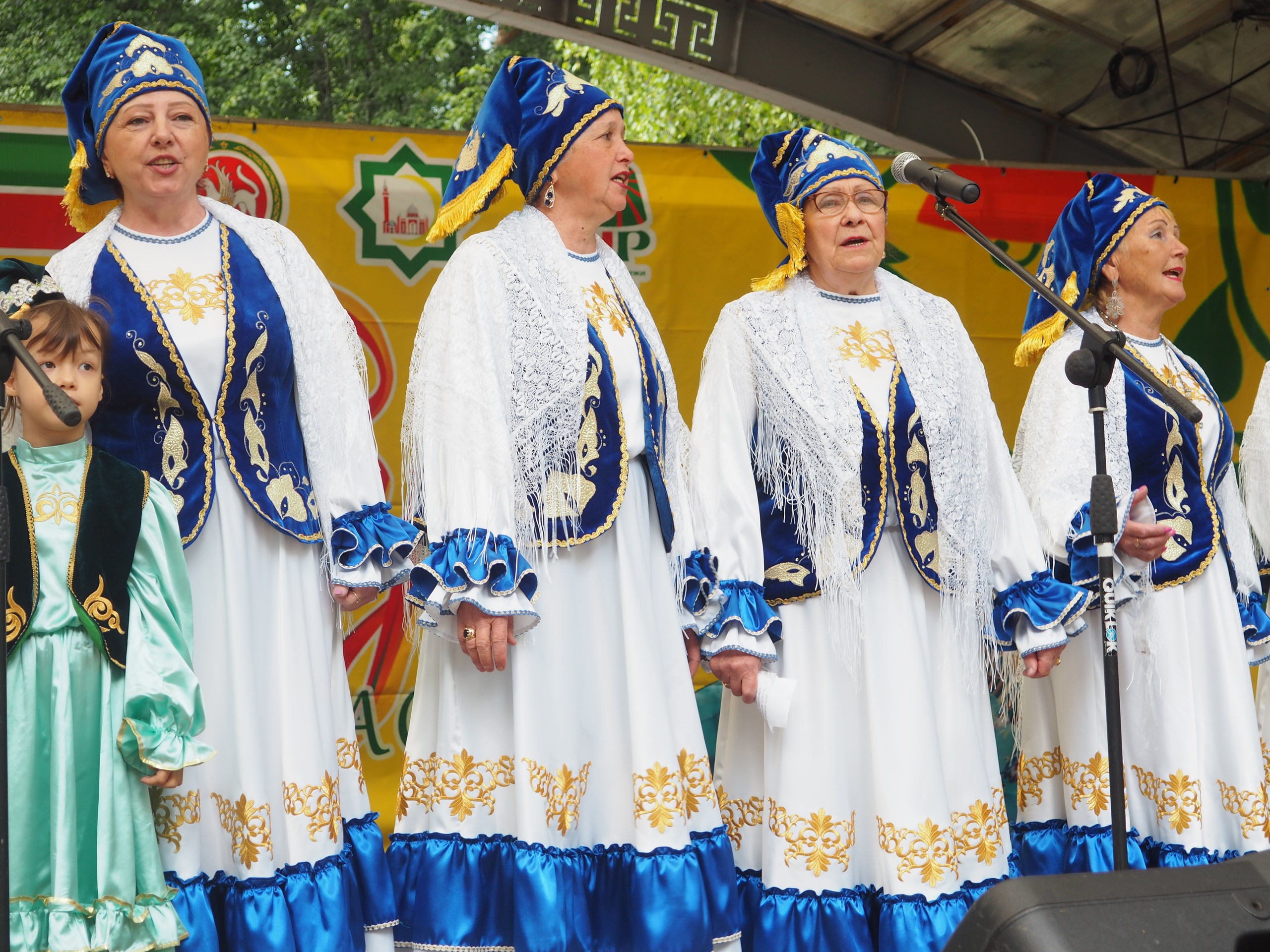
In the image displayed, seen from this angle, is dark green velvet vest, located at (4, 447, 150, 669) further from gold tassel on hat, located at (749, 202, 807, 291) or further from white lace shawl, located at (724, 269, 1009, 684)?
gold tassel on hat, located at (749, 202, 807, 291)

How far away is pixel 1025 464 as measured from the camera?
3990 millimetres

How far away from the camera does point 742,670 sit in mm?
3168

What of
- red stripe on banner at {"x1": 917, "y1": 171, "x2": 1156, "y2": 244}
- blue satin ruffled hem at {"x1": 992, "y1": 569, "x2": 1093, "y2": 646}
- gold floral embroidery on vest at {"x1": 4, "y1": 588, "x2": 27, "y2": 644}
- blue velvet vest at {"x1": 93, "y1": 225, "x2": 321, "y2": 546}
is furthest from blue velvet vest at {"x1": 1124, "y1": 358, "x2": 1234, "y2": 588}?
gold floral embroidery on vest at {"x1": 4, "y1": 588, "x2": 27, "y2": 644}

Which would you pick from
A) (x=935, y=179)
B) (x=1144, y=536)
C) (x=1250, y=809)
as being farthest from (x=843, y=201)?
(x=1250, y=809)

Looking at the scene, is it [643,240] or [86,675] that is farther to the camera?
[643,240]

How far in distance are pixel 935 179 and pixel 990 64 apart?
10.1 feet

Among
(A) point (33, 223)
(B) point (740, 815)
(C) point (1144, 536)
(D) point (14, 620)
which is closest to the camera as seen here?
(D) point (14, 620)

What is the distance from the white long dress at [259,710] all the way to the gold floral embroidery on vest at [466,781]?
0.16 m

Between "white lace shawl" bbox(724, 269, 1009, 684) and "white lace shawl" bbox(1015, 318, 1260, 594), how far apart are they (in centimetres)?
31

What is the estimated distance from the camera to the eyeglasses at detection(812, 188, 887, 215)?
3545 mm

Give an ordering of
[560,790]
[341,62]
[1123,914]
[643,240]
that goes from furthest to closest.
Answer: [341,62] < [643,240] < [560,790] < [1123,914]

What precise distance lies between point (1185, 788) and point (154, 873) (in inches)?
99.2

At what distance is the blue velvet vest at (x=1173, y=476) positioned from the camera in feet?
12.6

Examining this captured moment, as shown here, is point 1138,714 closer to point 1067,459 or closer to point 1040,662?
point 1040,662
